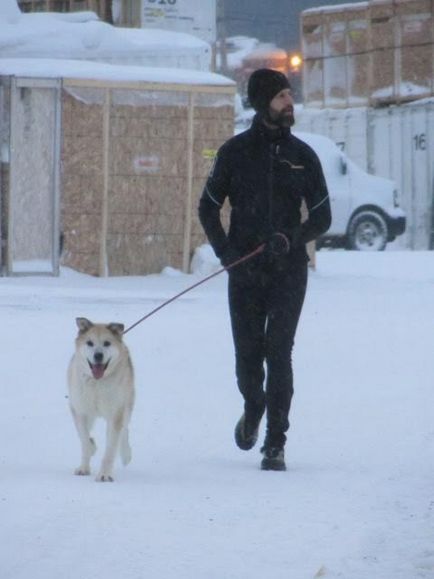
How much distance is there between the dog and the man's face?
1.22 meters

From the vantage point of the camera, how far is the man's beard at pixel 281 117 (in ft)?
28.1

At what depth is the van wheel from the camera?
96.7 ft

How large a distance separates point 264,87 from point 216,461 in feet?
5.74

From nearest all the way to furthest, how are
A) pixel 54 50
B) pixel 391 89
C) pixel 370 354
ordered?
pixel 370 354, pixel 54 50, pixel 391 89

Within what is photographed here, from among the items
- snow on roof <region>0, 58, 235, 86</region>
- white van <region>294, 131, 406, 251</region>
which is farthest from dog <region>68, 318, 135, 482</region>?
white van <region>294, 131, 406, 251</region>

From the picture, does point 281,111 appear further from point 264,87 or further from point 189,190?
point 189,190

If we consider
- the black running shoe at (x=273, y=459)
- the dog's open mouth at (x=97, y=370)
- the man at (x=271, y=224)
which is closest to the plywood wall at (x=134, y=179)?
the man at (x=271, y=224)

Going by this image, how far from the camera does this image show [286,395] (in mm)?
8719

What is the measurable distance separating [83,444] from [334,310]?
9484 millimetres

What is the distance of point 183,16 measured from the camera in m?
29.6

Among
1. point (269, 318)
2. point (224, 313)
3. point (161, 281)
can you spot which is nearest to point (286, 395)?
point (269, 318)

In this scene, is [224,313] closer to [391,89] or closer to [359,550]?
[359,550]

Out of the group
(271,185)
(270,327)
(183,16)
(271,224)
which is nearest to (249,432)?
(270,327)

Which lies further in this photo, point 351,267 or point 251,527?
point 351,267
